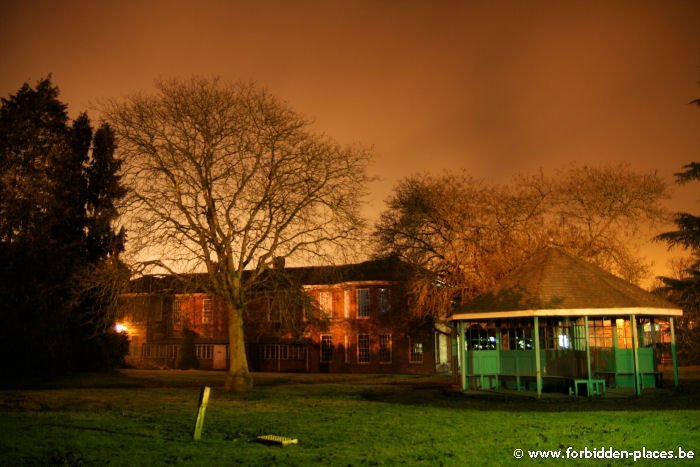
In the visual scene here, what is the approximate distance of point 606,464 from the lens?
1077cm

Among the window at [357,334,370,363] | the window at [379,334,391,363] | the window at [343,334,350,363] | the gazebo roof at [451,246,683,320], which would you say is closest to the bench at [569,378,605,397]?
the gazebo roof at [451,246,683,320]

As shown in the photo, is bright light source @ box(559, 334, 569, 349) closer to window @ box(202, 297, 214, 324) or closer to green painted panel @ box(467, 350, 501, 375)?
green painted panel @ box(467, 350, 501, 375)

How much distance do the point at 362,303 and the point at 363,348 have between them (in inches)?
138

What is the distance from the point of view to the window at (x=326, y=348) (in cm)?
5503

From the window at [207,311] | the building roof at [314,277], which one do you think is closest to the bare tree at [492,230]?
the building roof at [314,277]

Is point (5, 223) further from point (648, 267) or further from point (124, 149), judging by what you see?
point (648, 267)

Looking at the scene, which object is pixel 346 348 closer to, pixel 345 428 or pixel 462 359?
pixel 462 359

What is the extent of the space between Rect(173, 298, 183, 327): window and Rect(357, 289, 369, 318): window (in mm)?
17322

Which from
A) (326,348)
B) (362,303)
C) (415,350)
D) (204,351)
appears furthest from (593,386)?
(204,351)

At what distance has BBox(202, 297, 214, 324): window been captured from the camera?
199ft

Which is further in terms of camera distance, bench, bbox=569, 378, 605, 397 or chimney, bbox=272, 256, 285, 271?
chimney, bbox=272, 256, 285, 271

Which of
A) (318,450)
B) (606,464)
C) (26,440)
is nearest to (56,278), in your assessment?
(26,440)

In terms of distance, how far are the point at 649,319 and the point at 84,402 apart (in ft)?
69.9

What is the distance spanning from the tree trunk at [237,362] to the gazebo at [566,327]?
31.3ft
